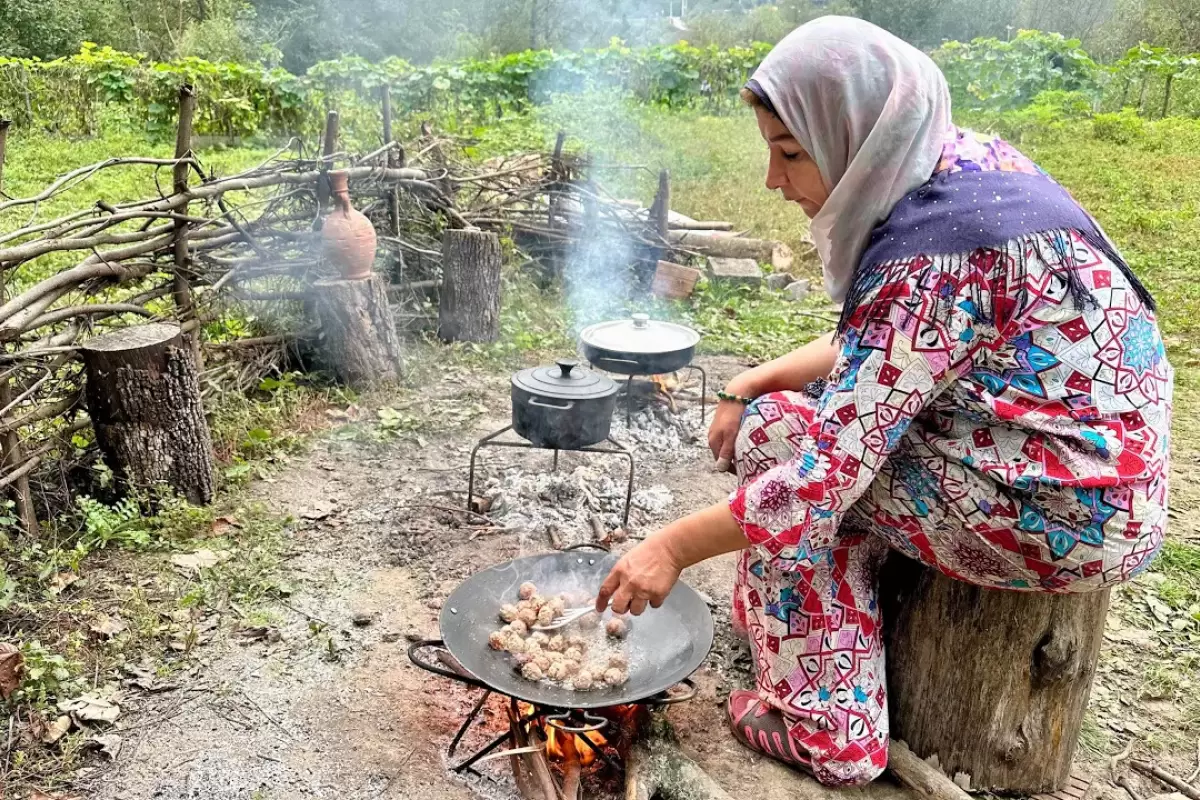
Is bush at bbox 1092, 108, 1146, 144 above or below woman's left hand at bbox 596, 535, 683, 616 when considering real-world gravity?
above

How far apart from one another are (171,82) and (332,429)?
423 inches

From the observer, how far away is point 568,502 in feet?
12.9

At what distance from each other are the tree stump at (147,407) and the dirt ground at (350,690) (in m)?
0.42

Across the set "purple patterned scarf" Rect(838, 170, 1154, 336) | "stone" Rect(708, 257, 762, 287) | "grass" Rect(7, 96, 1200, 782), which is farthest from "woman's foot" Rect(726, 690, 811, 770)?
"stone" Rect(708, 257, 762, 287)

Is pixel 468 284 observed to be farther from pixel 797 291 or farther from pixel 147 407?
pixel 797 291

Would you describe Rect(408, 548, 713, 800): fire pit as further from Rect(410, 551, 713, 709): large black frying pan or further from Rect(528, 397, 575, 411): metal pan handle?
Rect(528, 397, 575, 411): metal pan handle

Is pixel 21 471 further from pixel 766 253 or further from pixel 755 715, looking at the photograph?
pixel 766 253

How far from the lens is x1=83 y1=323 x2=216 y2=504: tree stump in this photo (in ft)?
11.1

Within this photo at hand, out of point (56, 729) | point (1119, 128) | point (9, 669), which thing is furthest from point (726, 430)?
point (1119, 128)

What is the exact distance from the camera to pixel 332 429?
15.3 ft

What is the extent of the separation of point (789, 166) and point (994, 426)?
75 cm

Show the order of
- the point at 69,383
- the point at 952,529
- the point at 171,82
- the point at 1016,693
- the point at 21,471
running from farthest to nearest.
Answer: the point at 171,82
the point at 69,383
the point at 21,471
the point at 1016,693
the point at 952,529

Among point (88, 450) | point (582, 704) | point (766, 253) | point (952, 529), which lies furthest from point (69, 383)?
point (766, 253)

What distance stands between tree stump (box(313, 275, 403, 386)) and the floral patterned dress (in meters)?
3.61
